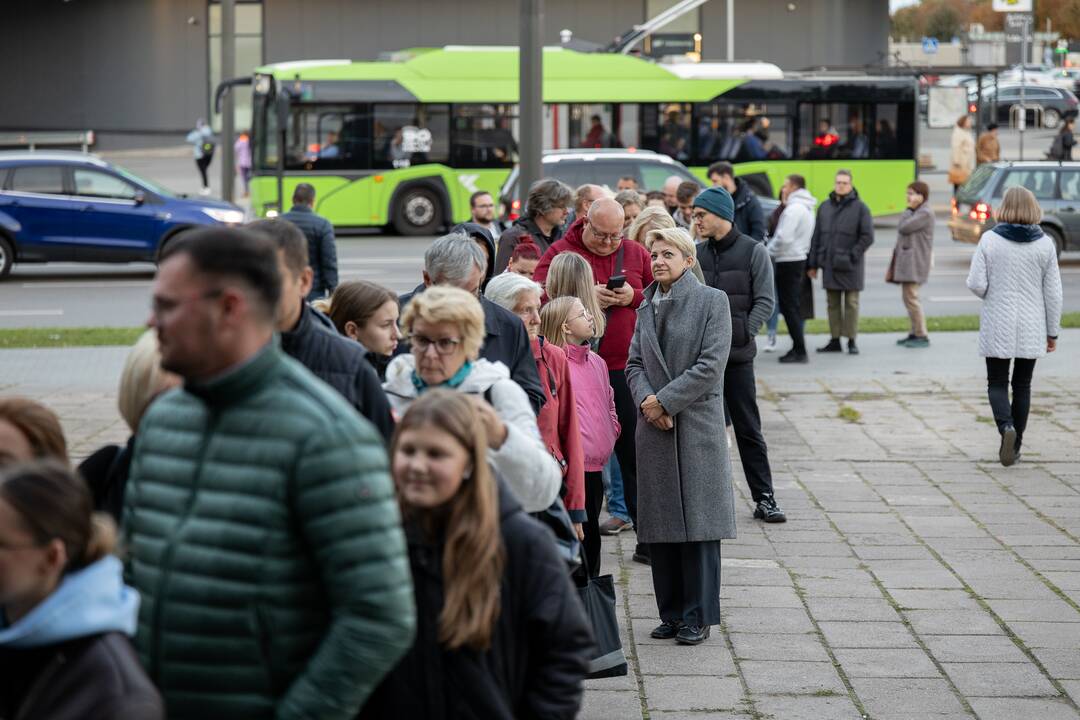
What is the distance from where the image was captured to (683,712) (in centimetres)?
579

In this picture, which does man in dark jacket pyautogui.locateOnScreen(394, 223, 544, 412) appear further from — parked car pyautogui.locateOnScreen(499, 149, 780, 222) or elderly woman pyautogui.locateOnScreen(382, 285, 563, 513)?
parked car pyautogui.locateOnScreen(499, 149, 780, 222)

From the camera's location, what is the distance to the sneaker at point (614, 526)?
8805 millimetres

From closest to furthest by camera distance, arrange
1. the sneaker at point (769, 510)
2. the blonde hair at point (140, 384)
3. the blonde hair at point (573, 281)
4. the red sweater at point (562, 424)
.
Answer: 1. the blonde hair at point (140, 384)
2. the red sweater at point (562, 424)
3. the blonde hair at point (573, 281)
4. the sneaker at point (769, 510)

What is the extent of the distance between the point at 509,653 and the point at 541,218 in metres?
6.11

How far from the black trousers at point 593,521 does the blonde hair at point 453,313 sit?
6.83 ft

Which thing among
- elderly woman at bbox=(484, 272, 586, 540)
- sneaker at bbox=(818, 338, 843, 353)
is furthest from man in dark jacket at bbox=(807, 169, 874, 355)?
elderly woman at bbox=(484, 272, 586, 540)

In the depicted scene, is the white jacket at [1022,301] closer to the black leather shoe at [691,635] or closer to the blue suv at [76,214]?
the black leather shoe at [691,635]

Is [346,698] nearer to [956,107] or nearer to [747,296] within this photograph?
[747,296]

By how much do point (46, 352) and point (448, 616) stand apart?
42.9ft

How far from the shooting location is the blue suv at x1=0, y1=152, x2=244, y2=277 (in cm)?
2216

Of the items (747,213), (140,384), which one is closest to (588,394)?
(140,384)

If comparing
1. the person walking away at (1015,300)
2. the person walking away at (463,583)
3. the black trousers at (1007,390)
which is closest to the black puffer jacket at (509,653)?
the person walking away at (463,583)

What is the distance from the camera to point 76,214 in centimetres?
2219

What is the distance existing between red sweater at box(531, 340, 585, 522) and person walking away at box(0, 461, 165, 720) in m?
3.07
